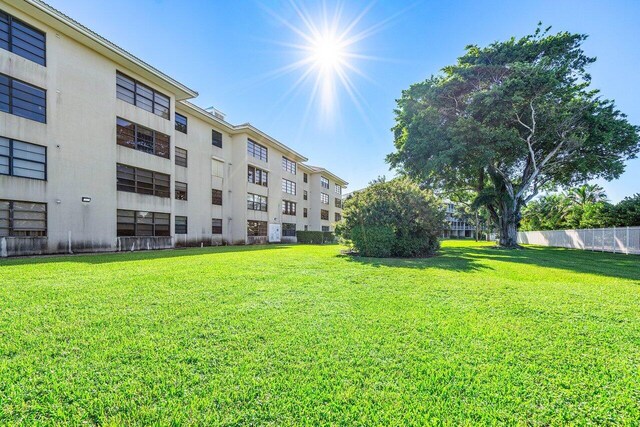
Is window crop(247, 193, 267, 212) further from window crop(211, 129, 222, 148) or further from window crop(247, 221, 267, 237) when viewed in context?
window crop(211, 129, 222, 148)

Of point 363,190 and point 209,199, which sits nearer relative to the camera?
point 363,190

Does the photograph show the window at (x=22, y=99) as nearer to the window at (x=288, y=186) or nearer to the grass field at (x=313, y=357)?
the grass field at (x=313, y=357)

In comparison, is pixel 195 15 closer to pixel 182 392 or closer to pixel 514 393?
pixel 182 392

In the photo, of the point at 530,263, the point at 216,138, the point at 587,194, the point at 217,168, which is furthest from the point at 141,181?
the point at 587,194

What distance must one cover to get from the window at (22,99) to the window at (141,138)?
328 centimetres

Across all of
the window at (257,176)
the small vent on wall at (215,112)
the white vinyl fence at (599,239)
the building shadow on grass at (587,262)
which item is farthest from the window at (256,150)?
the white vinyl fence at (599,239)

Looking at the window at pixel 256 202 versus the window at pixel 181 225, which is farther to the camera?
the window at pixel 256 202

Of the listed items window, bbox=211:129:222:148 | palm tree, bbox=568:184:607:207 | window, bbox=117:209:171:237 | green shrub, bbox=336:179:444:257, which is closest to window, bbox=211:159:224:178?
window, bbox=211:129:222:148

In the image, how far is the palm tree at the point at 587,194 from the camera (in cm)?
3587

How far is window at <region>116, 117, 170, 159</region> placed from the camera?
1631 centimetres

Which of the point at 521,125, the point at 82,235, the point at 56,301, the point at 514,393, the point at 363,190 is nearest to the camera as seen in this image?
the point at 514,393

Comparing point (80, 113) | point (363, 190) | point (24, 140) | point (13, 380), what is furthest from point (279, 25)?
A: point (13, 380)

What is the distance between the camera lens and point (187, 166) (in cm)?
2178

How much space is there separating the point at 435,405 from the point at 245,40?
16613 millimetres
